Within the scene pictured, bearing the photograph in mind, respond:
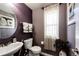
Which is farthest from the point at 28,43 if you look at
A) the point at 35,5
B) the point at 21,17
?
the point at 35,5

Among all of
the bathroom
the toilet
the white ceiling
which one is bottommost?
the toilet

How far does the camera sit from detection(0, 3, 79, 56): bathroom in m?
1.54

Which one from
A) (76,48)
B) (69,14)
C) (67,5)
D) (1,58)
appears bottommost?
(1,58)

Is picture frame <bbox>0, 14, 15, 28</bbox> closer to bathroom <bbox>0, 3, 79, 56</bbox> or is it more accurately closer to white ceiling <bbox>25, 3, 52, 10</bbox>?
bathroom <bbox>0, 3, 79, 56</bbox>

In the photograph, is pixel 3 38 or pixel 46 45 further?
pixel 46 45

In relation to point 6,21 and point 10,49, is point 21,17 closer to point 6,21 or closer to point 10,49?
point 6,21

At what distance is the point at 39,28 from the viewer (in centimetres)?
165

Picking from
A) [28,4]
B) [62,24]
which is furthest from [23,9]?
[62,24]

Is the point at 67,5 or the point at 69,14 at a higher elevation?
the point at 67,5

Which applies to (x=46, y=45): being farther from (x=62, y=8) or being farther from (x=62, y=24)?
(x=62, y=8)

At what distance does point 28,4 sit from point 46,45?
2.38 feet

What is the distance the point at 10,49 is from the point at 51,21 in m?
0.78

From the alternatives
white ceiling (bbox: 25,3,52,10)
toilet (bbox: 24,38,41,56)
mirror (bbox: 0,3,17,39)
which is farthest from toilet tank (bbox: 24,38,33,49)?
white ceiling (bbox: 25,3,52,10)

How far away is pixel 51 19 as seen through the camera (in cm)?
162
